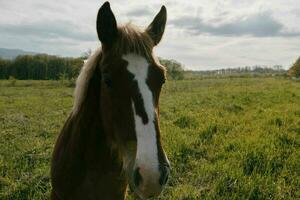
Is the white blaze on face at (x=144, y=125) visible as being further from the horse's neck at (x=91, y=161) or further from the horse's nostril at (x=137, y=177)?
the horse's neck at (x=91, y=161)

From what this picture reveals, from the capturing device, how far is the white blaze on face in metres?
2.45

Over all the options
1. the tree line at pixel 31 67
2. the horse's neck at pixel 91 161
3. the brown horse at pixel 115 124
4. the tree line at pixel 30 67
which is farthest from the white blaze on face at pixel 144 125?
the tree line at pixel 30 67

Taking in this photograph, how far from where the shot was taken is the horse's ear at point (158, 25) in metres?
3.36

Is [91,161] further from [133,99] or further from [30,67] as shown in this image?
[30,67]

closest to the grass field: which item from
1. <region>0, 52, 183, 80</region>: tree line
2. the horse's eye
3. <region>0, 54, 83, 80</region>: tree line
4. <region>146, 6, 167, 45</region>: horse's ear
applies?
<region>146, 6, 167, 45</region>: horse's ear

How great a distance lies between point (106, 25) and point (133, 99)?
2.33 ft

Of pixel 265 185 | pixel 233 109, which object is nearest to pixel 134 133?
pixel 265 185

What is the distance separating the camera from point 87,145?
3.33 metres

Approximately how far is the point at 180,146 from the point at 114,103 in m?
4.83

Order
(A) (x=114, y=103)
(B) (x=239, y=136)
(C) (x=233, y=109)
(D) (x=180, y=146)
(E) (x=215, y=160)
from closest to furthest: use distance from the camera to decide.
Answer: (A) (x=114, y=103)
(E) (x=215, y=160)
(D) (x=180, y=146)
(B) (x=239, y=136)
(C) (x=233, y=109)

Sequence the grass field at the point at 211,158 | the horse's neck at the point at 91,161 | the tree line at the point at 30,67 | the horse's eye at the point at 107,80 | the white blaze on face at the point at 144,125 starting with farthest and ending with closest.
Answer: the tree line at the point at 30,67 → the grass field at the point at 211,158 → the horse's neck at the point at 91,161 → the horse's eye at the point at 107,80 → the white blaze on face at the point at 144,125

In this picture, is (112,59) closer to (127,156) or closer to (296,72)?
(127,156)

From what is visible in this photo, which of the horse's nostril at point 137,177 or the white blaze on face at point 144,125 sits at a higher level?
the white blaze on face at point 144,125

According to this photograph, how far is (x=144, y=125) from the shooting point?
8.51 ft
